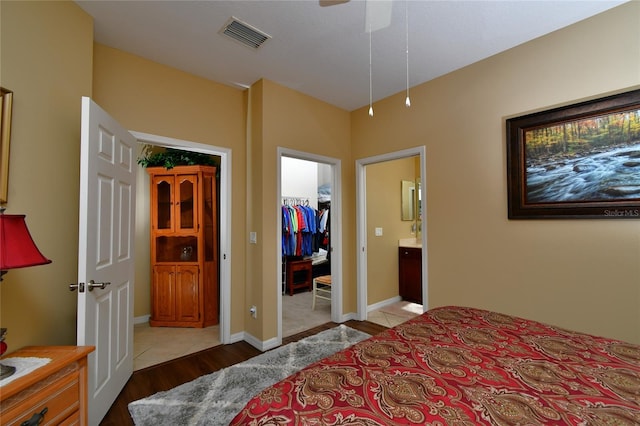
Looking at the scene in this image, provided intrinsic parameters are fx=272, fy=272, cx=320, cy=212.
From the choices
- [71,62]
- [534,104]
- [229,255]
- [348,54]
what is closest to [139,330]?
[229,255]

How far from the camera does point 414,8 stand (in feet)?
6.19

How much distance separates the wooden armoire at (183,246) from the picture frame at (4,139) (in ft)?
6.42

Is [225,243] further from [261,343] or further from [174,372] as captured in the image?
[174,372]

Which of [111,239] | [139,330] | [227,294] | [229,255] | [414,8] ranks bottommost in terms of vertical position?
[139,330]

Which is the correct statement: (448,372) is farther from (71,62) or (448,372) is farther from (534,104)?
(71,62)

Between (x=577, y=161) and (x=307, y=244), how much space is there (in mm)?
3755

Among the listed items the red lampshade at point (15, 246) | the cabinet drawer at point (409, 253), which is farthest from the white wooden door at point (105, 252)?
the cabinet drawer at point (409, 253)

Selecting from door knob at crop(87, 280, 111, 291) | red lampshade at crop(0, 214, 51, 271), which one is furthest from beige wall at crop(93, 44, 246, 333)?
red lampshade at crop(0, 214, 51, 271)

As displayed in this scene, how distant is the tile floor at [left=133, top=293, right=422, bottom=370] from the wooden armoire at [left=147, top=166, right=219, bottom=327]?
6.9 inches

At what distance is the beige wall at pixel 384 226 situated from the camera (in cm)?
392

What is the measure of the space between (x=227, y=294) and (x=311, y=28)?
259cm

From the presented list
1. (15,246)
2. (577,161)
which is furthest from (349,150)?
(15,246)

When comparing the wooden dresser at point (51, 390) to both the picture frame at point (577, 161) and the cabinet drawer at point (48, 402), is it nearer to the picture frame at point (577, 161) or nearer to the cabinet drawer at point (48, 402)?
the cabinet drawer at point (48, 402)

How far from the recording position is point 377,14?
6.38ft
